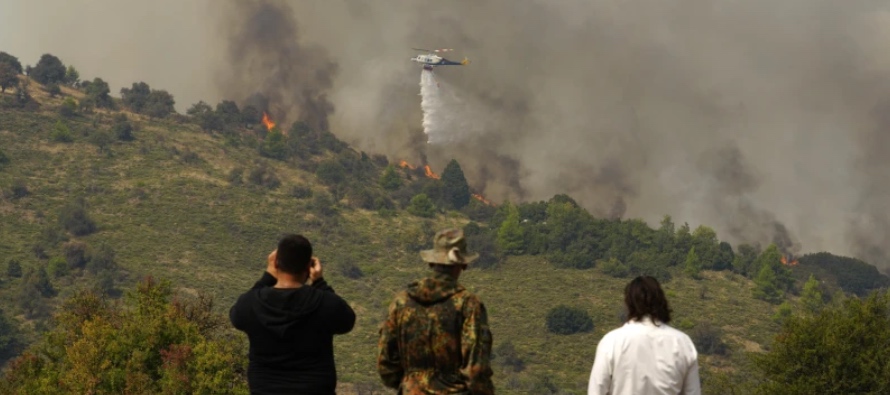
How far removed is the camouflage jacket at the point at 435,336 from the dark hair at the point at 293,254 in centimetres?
95

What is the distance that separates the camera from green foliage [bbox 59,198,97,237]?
18100 centimetres

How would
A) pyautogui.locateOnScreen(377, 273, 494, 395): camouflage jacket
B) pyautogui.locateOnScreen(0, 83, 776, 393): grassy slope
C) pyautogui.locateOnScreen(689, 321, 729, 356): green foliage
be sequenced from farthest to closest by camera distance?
pyautogui.locateOnScreen(0, 83, 776, 393): grassy slope, pyautogui.locateOnScreen(689, 321, 729, 356): green foliage, pyautogui.locateOnScreen(377, 273, 494, 395): camouflage jacket

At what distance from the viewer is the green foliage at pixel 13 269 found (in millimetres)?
163000

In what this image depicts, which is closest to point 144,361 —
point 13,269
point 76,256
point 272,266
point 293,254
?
point 272,266

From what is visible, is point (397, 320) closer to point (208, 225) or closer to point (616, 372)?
point (616, 372)

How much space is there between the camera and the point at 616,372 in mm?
14461

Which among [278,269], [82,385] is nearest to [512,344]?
[82,385]

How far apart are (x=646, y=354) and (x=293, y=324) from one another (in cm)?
334

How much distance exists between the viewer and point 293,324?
1509 centimetres

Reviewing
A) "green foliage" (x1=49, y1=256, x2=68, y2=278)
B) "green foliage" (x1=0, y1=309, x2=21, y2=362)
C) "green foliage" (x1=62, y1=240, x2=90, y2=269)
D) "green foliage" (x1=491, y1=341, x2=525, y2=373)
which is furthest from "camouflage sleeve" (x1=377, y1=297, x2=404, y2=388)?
"green foliage" (x1=62, y1=240, x2=90, y2=269)

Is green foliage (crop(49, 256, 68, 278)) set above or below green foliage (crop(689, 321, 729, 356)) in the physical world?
below

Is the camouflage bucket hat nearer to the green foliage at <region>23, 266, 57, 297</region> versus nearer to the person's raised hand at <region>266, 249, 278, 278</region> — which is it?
the person's raised hand at <region>266, 249, 278, 278</region>

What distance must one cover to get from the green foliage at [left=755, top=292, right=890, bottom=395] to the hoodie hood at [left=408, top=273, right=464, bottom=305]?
2288 inches

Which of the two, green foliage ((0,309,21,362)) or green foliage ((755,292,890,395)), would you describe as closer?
green foliage ((755,292,890,395))
